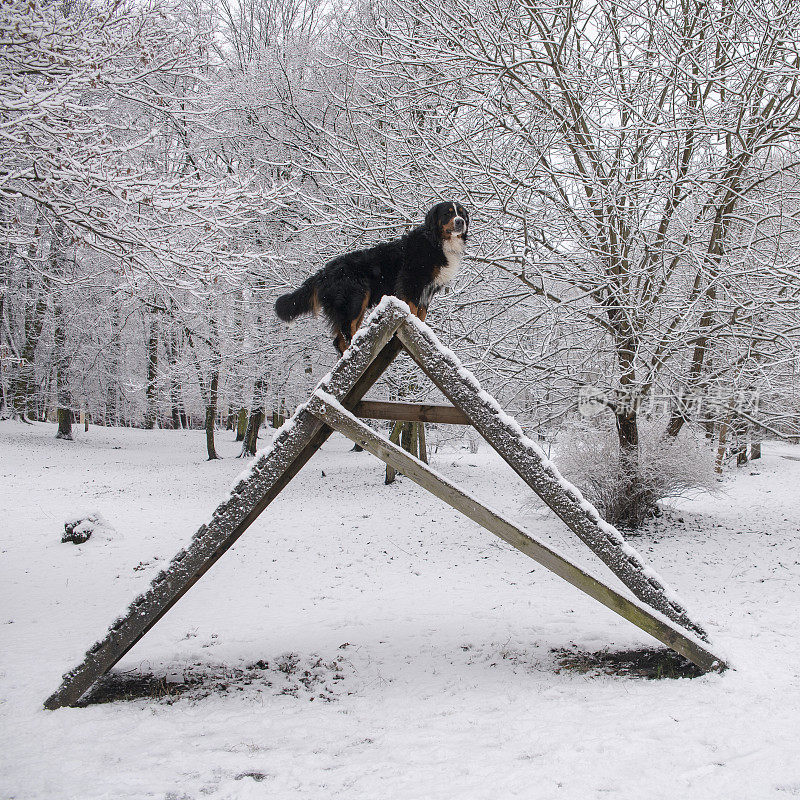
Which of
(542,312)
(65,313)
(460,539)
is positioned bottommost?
(460,539)

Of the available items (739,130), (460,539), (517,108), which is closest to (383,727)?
(460,539)

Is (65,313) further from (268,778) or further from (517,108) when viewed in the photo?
(268,778)

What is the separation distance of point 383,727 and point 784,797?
189 cm

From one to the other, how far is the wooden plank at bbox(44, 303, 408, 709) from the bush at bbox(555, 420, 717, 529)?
525 cm

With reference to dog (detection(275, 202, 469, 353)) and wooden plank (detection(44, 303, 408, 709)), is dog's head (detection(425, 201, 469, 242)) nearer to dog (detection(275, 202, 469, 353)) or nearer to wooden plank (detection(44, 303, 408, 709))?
dog (detection(275, 202, 469, 353))

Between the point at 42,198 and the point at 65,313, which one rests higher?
the point at 65,313

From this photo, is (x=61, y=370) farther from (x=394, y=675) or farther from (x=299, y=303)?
(x=394, y=675)

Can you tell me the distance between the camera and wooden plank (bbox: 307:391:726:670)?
325cm

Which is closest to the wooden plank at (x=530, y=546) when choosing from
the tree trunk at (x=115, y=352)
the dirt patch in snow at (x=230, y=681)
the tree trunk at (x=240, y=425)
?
the dirt patch in snow at (x=230, y=681)

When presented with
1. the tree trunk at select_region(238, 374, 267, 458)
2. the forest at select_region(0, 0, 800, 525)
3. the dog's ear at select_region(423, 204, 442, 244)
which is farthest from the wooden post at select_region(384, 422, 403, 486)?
the dog's ear at select_region(423, 204, 442, 244)

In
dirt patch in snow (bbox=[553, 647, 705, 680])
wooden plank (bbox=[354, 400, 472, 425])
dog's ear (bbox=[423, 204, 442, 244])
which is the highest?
dog's ear (bbox=[423, 204, 442, 244])

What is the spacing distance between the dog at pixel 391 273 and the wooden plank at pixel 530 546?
0.74 meters

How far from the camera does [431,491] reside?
10.8 feet

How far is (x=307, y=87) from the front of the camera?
11406mm
